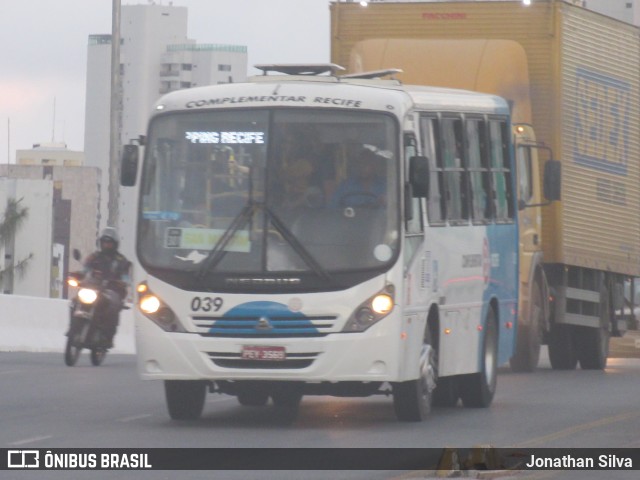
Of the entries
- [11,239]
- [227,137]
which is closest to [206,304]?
[227,137]

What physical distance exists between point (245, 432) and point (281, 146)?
95.1 inches

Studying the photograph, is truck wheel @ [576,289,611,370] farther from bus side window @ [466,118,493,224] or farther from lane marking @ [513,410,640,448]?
lane marking @ [513,410,640,448]

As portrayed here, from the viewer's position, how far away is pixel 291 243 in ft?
47.9

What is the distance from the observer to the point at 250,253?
14609 millimetres

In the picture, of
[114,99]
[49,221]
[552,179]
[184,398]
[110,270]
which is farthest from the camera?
[49,221]

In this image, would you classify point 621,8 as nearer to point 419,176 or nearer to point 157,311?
point 419,176

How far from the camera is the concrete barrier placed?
Result: 29.2m

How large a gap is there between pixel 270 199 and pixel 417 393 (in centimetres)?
205

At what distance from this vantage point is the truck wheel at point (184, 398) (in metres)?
15.2

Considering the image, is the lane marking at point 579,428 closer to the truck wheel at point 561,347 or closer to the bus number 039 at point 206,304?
the bus number 039 at point 206,304

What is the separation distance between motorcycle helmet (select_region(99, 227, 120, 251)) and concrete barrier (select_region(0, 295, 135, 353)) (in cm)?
528

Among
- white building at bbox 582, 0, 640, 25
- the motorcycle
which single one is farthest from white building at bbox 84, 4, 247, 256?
the motorcycle

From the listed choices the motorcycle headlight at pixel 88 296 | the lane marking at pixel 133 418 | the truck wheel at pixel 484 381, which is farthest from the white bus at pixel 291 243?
the motorcycle headlight at pixel 88 296

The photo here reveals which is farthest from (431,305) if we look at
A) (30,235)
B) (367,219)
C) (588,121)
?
(30,235)
